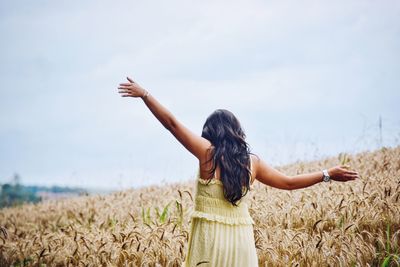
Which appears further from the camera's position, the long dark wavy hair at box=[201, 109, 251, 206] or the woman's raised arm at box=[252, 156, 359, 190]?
the woman's raised arm at box=[252, 156, 359, 190]

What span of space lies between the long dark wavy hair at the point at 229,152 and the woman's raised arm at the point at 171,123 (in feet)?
0.35

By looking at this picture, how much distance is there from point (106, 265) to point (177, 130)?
276 centimetres

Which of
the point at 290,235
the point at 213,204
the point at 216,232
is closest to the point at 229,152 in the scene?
the point at 213,204

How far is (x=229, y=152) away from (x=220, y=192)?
0.37 metres

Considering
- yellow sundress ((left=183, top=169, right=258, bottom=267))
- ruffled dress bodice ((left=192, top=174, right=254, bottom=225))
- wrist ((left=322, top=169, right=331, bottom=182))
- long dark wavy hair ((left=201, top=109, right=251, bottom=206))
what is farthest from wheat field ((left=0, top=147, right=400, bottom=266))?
long dark wavy hair ((left=201, top=109, right=251, bottom=206))

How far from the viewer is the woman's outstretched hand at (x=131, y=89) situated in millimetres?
3676

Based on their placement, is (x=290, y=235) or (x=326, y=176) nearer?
(x=326, y=176)

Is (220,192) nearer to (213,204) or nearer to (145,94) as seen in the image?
(213,204)

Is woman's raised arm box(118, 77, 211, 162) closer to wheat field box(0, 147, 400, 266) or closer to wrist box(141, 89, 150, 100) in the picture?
wrist box(141, 89, 150, 100)

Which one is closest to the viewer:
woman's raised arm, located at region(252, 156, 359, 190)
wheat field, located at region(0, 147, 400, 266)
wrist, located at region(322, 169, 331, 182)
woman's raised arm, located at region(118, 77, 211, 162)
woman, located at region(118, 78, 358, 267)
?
woman's raised arm, located at region(118, 77, 211, 162)

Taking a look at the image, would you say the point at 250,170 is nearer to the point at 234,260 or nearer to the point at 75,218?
the point at 234,260

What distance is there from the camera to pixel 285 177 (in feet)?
13.7

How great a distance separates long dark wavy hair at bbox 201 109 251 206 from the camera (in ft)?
12.3

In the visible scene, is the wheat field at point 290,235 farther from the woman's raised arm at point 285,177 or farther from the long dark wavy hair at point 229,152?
the long dark wavy hair at point 229,152
